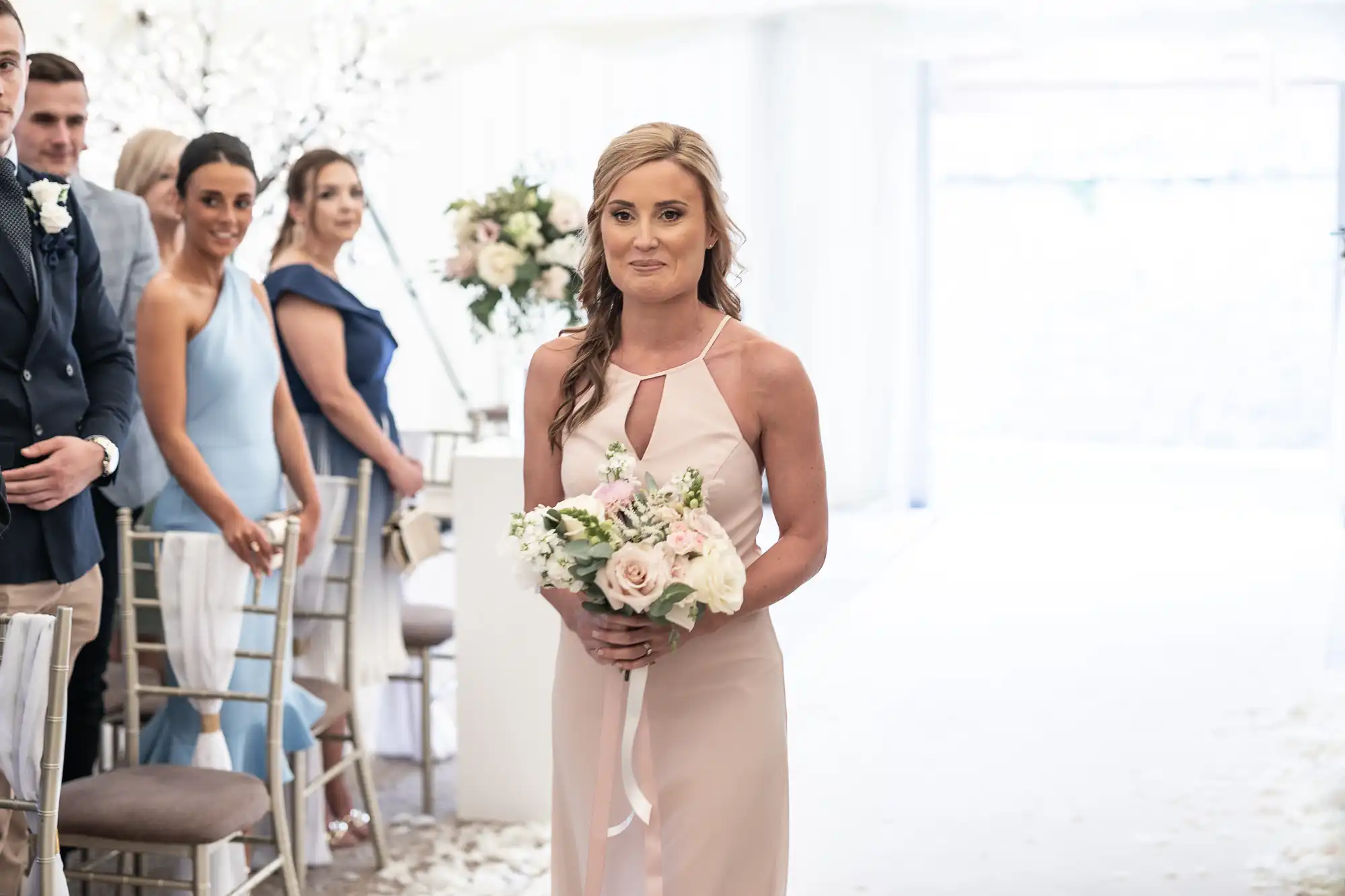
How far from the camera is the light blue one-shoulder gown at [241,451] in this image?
3121 mm

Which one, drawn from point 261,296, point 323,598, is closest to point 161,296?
point 261,296

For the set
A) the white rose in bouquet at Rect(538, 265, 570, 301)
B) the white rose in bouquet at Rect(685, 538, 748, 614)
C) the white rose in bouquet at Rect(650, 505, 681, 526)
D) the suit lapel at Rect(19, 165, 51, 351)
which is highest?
the white rose in bouquet at Rect(538, 265, 570, 301)

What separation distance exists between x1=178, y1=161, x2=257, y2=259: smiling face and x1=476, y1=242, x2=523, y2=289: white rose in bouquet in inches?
37.1

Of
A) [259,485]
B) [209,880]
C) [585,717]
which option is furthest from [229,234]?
[585,717]

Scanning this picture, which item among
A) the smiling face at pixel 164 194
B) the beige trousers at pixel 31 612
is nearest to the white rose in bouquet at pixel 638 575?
the beige trousers at pixel 31 612

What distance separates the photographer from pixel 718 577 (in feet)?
5.91

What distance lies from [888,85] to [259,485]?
22.0ft

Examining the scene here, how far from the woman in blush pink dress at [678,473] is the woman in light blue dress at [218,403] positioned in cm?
127

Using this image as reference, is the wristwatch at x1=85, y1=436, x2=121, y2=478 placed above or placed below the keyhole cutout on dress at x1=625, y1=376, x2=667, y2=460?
below

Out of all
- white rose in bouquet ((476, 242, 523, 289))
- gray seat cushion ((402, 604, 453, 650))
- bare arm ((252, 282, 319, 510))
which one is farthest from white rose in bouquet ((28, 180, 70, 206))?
gray seat cushion ((402, 604, 453, 650))

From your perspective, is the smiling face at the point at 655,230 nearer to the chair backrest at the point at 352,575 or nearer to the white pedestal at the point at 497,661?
the chair backrest at the point at 352,575

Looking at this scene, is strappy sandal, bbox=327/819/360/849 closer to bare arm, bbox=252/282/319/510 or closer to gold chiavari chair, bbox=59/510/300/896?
gold chiavari chair, bbox=59/510/300/896

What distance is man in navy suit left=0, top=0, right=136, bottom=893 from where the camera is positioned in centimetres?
253

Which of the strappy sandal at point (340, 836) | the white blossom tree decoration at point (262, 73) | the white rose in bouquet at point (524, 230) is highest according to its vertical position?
the white blossom tree decoration at point (262, 73)
